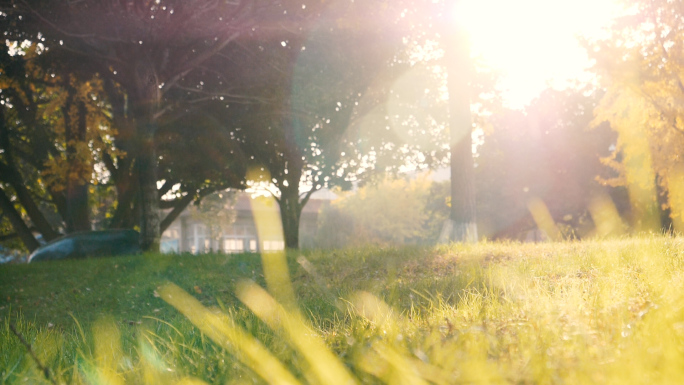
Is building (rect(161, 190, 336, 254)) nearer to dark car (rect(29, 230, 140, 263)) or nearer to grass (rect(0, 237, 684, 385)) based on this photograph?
dark car (rect(29, 230, 140, 263))

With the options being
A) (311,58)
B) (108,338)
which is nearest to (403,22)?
(311,58)

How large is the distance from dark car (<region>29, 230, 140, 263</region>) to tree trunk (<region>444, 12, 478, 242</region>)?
9799mm

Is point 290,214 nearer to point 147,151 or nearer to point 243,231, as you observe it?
point 147,151

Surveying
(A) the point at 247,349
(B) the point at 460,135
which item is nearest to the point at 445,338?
(A) the point at 247,349

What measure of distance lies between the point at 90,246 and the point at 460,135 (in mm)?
11816

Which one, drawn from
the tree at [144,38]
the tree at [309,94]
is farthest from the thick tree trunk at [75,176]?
the tree at [309,94]

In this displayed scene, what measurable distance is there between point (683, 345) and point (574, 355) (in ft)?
2.12

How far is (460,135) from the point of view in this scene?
1602 cm

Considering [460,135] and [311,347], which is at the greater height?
[460,135]

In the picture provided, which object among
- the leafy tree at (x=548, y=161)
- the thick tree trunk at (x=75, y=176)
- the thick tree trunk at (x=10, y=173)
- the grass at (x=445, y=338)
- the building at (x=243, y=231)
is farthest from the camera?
the building at (x=243, y=231)

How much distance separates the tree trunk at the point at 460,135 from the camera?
52.1 feet

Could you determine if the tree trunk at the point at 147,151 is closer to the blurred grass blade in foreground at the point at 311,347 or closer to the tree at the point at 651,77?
the blurred grass blade in foreground at the point at 311,347

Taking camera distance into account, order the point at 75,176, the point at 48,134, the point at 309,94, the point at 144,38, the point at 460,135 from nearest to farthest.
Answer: the point at 144,38
the point at 460,135
the point at 309,94
the point at 75,176
the point at 48,134

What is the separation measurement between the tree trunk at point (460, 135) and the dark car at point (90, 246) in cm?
980
